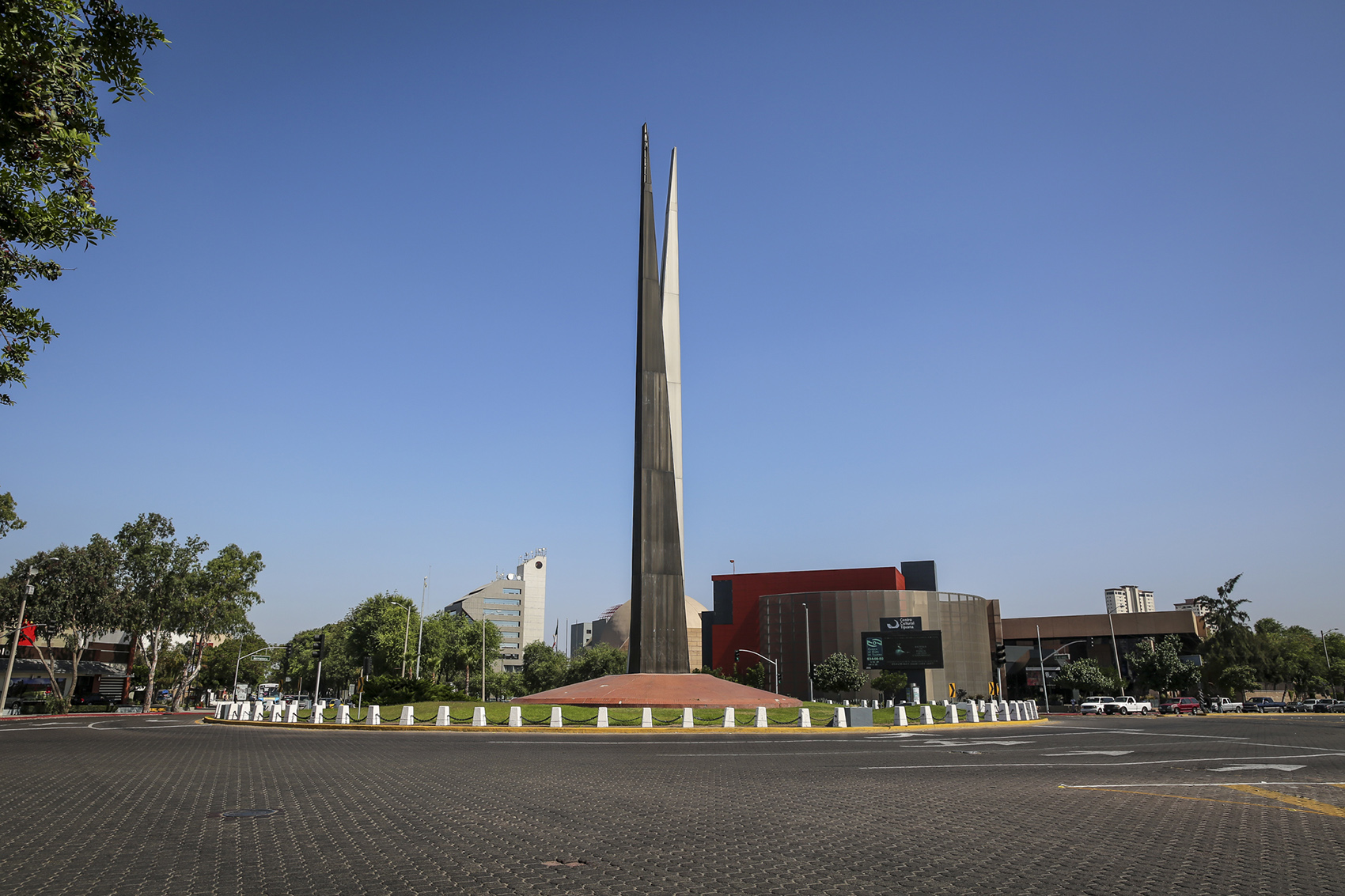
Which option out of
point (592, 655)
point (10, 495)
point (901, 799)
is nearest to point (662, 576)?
Answer: point (901, 799)

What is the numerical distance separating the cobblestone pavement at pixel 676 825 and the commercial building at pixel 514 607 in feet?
573

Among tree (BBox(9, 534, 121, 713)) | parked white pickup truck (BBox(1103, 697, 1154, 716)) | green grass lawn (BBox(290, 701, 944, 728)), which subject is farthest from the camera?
parked white pickup truck (BBox(1103, 697, 1154, 716))

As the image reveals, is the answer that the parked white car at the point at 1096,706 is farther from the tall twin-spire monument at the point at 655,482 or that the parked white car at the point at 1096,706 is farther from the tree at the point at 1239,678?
the tall twin-spire monument at the point at 655,482

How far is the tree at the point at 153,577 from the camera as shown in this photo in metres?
62.9

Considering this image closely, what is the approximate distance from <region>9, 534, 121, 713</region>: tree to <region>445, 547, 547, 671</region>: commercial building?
128258mm

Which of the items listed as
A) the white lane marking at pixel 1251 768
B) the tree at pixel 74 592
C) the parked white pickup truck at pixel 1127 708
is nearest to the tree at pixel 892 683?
the parked white pickup truck at pixel 1127 708

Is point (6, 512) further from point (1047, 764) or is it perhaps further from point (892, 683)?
point (892, 683)

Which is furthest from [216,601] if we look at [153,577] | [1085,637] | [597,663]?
[1085,637]

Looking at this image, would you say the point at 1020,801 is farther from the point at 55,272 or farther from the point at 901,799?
the point at 55,272

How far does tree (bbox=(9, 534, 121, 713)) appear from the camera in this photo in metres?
55.5

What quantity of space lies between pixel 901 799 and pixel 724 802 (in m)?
2.52

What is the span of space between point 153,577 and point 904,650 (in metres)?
65.5

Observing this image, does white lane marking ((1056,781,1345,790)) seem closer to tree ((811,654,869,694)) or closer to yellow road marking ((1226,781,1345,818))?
yellow road marking ((1226,781,1345,818))

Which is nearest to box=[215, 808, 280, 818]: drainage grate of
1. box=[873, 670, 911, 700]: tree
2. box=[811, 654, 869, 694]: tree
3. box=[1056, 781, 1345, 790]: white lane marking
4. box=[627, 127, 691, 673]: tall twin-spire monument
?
box=[1056, 781, 1345, 790]: white lane marking
